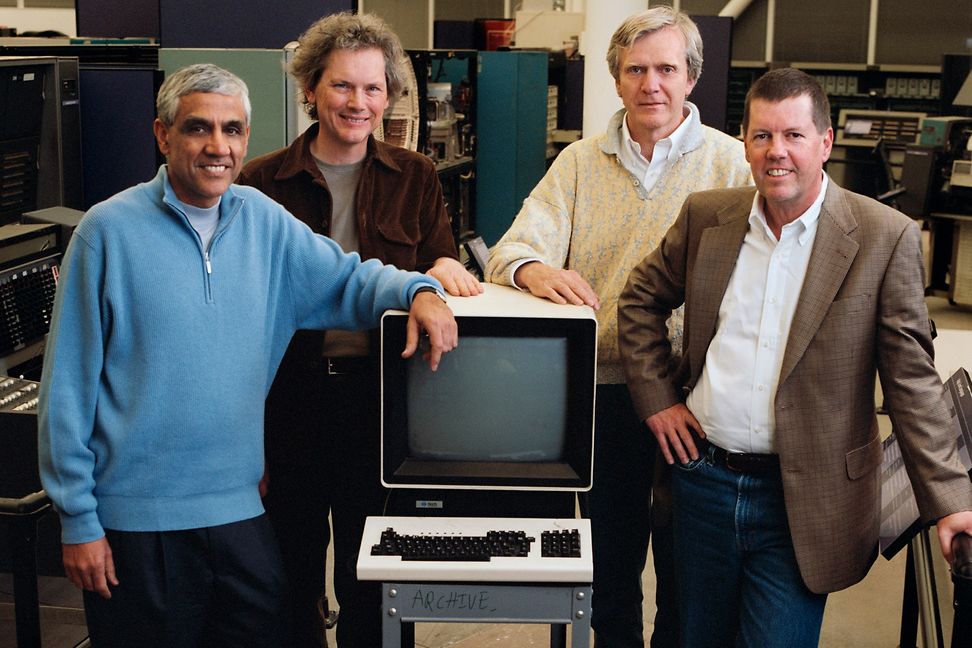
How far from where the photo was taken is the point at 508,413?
6.10 feet

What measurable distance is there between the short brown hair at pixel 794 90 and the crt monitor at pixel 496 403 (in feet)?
1.55

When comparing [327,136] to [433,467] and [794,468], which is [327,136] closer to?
[433,467]

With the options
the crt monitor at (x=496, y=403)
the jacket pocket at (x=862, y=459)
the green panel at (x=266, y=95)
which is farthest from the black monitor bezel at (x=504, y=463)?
the green panel at (x=266, y=95)

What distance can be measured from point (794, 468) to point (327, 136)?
3.69 ft

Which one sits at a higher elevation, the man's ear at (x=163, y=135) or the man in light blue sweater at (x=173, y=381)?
the man's ear at (x=163, y=135)

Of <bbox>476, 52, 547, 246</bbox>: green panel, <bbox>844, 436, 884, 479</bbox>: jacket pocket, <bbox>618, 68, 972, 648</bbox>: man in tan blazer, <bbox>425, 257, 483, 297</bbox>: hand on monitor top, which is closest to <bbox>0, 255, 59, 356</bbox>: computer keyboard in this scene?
<bbox>425, 257, 483, 297</bbox>: hand on monitor top

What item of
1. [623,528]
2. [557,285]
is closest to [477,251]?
[623,528]

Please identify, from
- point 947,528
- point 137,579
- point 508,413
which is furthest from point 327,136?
point 947,528

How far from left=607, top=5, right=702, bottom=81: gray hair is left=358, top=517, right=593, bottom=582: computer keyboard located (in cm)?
96

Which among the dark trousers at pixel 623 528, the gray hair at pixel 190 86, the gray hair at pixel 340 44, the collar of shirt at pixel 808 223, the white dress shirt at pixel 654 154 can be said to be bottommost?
the dark trousers at pixel 623 528

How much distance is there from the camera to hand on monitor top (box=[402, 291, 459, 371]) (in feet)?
5.70

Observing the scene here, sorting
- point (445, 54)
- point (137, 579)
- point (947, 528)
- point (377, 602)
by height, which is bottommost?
point (377, 602)

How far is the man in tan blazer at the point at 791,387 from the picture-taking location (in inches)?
69.1

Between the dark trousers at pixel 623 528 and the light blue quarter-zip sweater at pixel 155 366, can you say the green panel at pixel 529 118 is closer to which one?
the dark trousers at pixel 623 528
